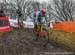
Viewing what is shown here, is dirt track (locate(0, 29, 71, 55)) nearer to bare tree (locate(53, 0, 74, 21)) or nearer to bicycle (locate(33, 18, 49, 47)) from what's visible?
bicycle (locate(33, 18, 49, 47))

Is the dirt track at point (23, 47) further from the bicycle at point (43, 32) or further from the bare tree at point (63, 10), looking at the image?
the bare tree at point (63, 10)

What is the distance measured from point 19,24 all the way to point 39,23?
11.6 metres

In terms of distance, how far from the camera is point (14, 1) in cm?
7619

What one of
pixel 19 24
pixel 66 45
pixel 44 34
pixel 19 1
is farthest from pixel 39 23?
pixel 19 1

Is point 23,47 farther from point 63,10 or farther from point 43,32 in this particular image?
point 63,10

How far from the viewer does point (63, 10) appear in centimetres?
7506

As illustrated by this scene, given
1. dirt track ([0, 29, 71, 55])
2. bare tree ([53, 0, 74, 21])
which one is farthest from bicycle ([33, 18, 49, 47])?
bare tree ([53, 0, 74, 21])

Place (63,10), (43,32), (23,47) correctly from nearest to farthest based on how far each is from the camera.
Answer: (23,47)
(43,32)
(63,10)

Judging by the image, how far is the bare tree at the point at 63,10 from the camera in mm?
74450

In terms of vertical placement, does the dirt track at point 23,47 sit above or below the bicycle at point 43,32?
below

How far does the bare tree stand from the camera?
74450 mm

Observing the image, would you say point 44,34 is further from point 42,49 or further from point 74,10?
point 74,10

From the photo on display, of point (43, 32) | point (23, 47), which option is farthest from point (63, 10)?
point (23, 47)

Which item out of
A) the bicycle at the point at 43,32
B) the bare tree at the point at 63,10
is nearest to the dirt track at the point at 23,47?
the bicycle at the point at 43,32
